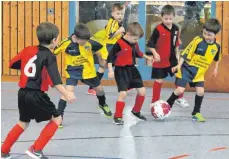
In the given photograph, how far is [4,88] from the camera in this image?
28.5 ft

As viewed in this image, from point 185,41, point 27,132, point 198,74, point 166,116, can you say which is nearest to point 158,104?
A: point 166,116

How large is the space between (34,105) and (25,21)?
18.3ft

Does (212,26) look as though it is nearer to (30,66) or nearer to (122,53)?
(122,53)

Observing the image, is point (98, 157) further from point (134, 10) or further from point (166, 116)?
point (134, 10)

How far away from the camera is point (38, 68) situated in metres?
4.25

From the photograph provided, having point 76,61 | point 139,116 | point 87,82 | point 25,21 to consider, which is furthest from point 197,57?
point 25,21

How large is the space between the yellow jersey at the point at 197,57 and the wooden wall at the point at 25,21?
377 cm

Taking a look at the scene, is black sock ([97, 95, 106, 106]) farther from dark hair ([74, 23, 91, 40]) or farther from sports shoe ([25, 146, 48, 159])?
sports shoe ([25, 146, 48, 159])

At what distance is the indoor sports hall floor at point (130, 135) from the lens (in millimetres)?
4598

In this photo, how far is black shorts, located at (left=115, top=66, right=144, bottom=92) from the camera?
5953mm

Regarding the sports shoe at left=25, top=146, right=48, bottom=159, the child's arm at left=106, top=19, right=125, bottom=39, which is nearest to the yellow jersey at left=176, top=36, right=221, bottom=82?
the child's arm at left=106, top=19, right=125, bottom=39

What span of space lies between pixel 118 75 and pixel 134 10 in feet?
11.8

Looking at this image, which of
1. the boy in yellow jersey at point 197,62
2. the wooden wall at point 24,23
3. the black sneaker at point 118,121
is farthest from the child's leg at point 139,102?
the wooden wall at point 24,23

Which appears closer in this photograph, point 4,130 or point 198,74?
point 4,130
